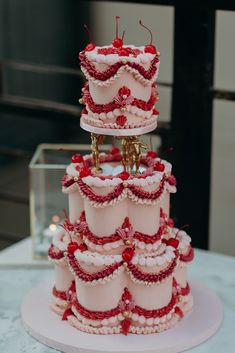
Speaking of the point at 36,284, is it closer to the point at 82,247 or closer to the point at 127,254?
the point at 82,247

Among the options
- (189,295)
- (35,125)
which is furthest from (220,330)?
(35,125)

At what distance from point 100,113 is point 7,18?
294 centimetres

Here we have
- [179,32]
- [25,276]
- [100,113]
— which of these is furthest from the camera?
[179,32]

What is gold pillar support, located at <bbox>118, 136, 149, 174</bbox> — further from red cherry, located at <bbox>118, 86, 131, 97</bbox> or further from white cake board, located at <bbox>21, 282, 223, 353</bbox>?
white cake board, located at <bbox>21, 282, 223, 353</bbox>

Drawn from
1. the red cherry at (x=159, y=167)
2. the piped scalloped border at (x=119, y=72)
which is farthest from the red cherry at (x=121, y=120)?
the red cherry at (x=159, y=167)

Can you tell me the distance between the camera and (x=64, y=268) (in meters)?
3.25

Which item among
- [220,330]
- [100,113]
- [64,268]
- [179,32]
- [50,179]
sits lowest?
[220,330]

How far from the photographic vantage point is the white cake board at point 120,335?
10.1 ft

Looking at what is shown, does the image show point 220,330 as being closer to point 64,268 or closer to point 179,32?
point 64,268

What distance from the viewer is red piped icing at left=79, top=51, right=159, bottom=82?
2.94m

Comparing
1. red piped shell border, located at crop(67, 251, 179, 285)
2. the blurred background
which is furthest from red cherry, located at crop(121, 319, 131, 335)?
the blurred background

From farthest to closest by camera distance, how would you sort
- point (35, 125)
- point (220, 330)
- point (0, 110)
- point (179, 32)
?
point (35, 125) < point (0, 110) < point (179, 32) < point (220, 330)

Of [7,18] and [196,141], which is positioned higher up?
[7,18]

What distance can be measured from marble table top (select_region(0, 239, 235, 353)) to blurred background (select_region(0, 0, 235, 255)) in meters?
0.43
